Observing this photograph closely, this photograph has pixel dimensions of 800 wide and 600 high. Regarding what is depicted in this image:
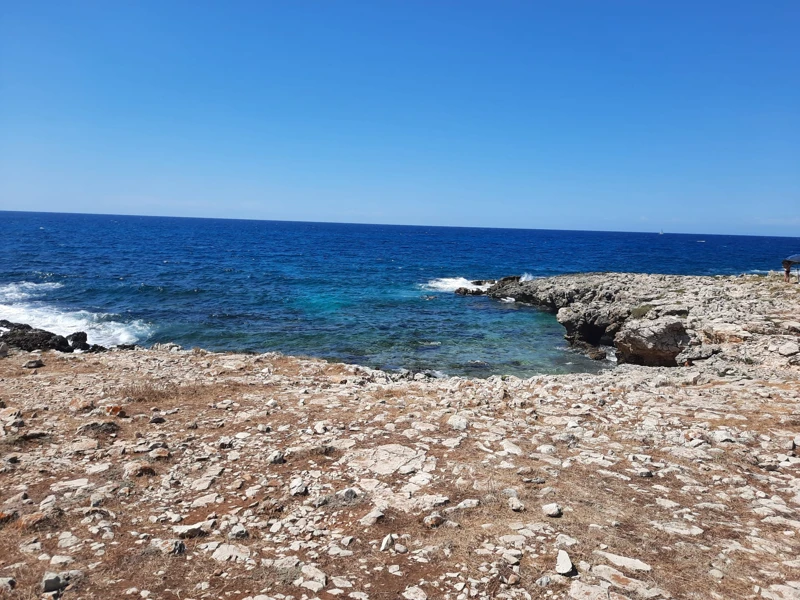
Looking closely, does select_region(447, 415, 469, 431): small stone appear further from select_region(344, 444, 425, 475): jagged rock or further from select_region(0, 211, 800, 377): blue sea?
select_region(0, 211, 800, 377): blue sea

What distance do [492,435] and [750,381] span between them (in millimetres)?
8273

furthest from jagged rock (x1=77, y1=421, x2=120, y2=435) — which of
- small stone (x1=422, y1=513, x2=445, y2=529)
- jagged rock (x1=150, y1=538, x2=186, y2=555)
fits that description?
small stone (x1=422, y1=513, x2=445, y2=529)

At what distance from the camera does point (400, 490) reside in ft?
21.8

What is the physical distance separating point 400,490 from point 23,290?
41.9 m

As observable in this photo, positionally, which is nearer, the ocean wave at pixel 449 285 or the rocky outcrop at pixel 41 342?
the rocky outcrop at pixel 41 342

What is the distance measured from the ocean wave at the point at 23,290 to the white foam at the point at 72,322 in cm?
6

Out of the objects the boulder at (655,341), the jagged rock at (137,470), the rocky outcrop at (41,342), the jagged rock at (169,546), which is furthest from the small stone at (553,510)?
the rocky outcrop at (41,342)

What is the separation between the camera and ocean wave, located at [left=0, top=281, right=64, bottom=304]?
33.0m

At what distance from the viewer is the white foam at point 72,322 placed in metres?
24.5

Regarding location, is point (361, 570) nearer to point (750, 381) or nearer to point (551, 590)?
point (551, 590)

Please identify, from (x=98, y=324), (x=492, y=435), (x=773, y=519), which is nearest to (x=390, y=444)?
(x=492, y=435)

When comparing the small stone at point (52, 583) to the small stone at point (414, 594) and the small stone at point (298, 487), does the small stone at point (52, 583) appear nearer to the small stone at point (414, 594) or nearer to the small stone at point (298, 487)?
the small stone at point (298, 487)

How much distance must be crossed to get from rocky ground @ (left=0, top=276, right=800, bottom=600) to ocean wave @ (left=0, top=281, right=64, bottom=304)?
91.1 feet

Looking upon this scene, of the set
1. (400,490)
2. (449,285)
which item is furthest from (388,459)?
(449,285)
